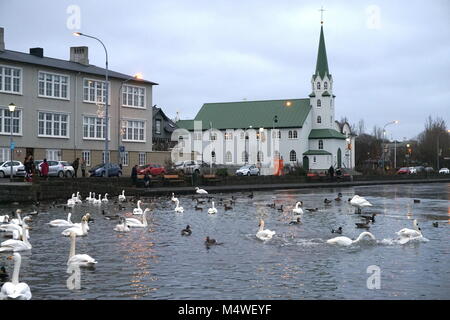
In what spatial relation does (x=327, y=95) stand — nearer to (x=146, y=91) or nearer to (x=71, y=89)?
(x=146, y=91)

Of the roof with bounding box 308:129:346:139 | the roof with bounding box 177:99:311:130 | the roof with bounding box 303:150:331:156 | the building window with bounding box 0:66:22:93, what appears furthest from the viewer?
the roof with bounding box 177:99:311:130

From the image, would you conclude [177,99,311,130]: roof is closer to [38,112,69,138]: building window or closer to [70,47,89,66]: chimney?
[70,47,89,66]: chimney

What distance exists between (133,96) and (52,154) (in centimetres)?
1332

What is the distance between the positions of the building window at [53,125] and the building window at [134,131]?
7887 millimetres

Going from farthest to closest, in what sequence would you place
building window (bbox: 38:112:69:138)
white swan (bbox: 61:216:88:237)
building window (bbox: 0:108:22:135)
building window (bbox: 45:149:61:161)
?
building window (bbox: 45:149:61:161)
building window (bbox: 38:112:69:138)
building window (bbox: 0:108:22:135)
white swan (bbox: 61:216:88:237)

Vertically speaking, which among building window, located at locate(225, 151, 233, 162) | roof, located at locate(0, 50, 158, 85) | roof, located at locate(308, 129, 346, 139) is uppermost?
roof, located at locate(0, 50, 158, 85)

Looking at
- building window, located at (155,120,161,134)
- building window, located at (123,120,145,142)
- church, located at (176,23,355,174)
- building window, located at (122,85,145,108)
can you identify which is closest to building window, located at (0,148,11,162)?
building window, located at (123,120,145,142)

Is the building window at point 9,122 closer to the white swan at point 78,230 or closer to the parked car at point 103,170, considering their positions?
the parked car at point 103,170

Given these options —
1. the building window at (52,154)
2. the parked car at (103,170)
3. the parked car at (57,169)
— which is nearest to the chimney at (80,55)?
the building window at (52,154)

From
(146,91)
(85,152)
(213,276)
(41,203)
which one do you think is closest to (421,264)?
(213,276)

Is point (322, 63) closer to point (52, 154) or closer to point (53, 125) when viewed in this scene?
point (53, 125)

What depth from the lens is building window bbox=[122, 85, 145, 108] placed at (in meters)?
67.8

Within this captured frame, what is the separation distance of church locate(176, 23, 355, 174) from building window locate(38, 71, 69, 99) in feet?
141

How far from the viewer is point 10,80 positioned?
183ft
